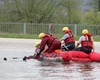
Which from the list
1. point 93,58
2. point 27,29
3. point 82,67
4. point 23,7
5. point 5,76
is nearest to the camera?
point 5,76

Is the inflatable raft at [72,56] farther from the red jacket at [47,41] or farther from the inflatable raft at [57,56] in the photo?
the red jacket at [47,41]

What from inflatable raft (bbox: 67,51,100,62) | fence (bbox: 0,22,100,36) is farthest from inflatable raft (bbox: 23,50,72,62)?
fence (bbox: 0,22,100,36)

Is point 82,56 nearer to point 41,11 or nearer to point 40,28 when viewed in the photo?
point 40,28

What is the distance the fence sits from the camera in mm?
35000

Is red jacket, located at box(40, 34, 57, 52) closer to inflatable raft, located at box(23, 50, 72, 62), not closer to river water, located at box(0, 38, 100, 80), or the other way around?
inflatable raft, located at box(23, 50, 72, 62)

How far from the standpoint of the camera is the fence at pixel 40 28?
35.0 m

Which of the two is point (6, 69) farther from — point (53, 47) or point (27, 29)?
point (27, 29)

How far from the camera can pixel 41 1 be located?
42.9 metres

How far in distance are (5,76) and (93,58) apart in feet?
18.8

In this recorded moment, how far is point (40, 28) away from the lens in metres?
36.1

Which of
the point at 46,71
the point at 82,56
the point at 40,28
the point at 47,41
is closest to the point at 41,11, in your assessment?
the point at 40,28

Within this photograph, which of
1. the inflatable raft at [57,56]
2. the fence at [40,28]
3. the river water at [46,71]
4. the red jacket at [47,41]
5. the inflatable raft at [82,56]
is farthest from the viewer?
the fence at [40,28]

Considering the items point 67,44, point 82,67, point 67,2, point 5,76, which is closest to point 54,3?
point 67,2

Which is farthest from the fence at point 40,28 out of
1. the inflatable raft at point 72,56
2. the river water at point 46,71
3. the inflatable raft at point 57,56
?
the river water at point 46,71
